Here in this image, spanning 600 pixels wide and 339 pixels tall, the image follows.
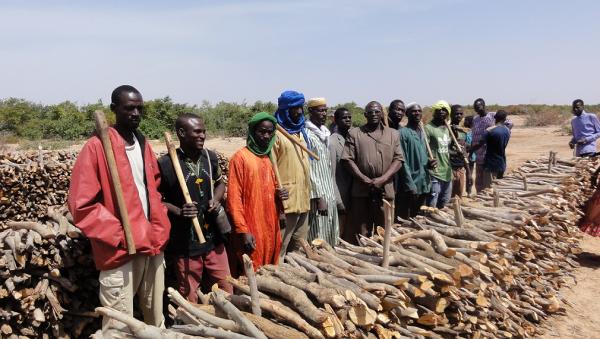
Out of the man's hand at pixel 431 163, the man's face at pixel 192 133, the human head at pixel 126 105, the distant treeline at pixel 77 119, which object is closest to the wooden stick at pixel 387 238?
the man's face at pixel 192 133

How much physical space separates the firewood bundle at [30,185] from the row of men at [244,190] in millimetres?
4997

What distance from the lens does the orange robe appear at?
13.4ft

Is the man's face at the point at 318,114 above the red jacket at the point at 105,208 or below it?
above

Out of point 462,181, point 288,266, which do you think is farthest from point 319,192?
point 462,181

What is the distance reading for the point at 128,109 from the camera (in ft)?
10.7

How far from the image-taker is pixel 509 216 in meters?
5.05

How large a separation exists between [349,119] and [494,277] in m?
2.63

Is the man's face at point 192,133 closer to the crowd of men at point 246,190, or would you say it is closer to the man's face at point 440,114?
the crowd of men at point 246,190

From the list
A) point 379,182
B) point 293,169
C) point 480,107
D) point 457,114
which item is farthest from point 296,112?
point 480,107

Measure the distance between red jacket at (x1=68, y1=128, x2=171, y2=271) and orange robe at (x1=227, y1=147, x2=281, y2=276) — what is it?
34.3 inches

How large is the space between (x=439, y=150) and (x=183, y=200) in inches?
163

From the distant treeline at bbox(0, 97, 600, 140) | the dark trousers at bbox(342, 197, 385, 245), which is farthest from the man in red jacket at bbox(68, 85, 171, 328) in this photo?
the distant treeline at bbox(0, 97, 600, 140)

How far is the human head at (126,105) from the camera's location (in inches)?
127

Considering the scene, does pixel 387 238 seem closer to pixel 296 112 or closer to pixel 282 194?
pixel 282 194
